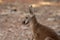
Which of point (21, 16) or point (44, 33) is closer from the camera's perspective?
point (44, 33)

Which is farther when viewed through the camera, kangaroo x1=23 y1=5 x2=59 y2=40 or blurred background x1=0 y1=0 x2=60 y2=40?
blurred background x1=0 y1=0 x2=60 y2=40

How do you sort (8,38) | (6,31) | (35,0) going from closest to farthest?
(8,38), (6,31), (35,0)

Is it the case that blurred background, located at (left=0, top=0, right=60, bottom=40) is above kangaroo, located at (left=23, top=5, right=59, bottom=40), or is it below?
below

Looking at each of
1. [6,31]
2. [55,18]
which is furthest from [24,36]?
[55,18]

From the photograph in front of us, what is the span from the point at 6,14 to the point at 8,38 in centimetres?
220

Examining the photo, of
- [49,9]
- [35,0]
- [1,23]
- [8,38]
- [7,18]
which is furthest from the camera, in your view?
[35,0]

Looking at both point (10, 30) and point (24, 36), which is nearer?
point (24, 36)

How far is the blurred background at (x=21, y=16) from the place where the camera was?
5766 mm

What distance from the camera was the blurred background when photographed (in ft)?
18.9

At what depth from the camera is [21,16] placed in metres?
7.26

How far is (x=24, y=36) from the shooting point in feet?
18.4

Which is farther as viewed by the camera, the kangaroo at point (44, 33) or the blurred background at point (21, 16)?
the blurred background at point (21, 16)

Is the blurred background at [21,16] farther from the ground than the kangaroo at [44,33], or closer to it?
closer to it

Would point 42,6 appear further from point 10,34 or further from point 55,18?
point 10,34
